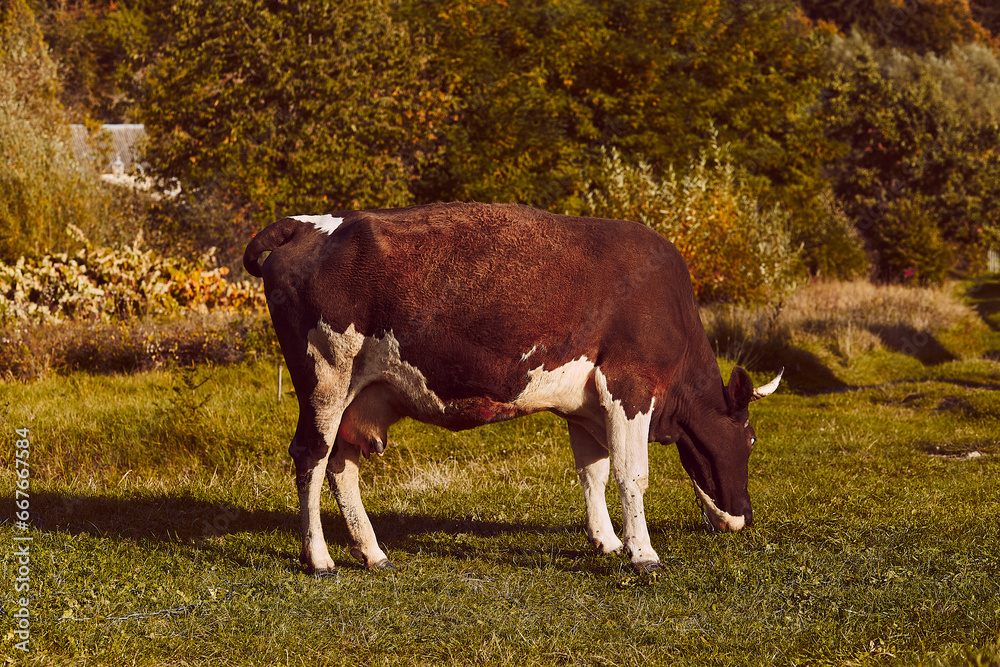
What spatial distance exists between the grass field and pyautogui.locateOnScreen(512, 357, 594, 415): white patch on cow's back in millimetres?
1094

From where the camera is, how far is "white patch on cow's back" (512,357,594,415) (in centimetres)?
604

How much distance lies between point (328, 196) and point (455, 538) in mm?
14185

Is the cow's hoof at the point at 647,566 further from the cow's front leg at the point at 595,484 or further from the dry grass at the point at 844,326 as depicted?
the dry grass at the point at 844,326

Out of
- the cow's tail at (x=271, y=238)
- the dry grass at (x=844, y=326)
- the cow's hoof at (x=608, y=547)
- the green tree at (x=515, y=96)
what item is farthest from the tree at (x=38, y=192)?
the cow's hoof at (x=608, y=547)

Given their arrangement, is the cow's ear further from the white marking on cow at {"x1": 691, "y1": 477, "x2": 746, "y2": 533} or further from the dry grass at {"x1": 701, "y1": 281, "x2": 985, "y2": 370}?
the dry grass at {"x1": 701, "y1": 281, "x2": 985, "y2": 370}

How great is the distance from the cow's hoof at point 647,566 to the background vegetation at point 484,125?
1415cm

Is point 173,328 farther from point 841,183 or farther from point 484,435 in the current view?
point 841,183

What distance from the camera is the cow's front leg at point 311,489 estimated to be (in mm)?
6172

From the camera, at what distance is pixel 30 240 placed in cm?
1848

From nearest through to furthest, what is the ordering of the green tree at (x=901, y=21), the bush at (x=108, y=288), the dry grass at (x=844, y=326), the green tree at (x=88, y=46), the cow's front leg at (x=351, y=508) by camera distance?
the cow's front leg at (x=351, y=508)
the bush at (x=108, y=288)
the dry grass at (x=844, y=326)
the green tree at (x=88, y=46)
the green tree at (x=901, y=21)

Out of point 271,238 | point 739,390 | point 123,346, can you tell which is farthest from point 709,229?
point 271,238

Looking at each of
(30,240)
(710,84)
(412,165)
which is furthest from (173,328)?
(710,84)

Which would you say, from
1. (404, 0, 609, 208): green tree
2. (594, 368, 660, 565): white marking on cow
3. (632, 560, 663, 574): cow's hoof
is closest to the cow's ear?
(594, 368, 660, 565): white marking on cow

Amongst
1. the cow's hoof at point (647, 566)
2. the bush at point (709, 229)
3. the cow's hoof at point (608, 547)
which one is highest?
the cow's hoof at point (647, 566)
